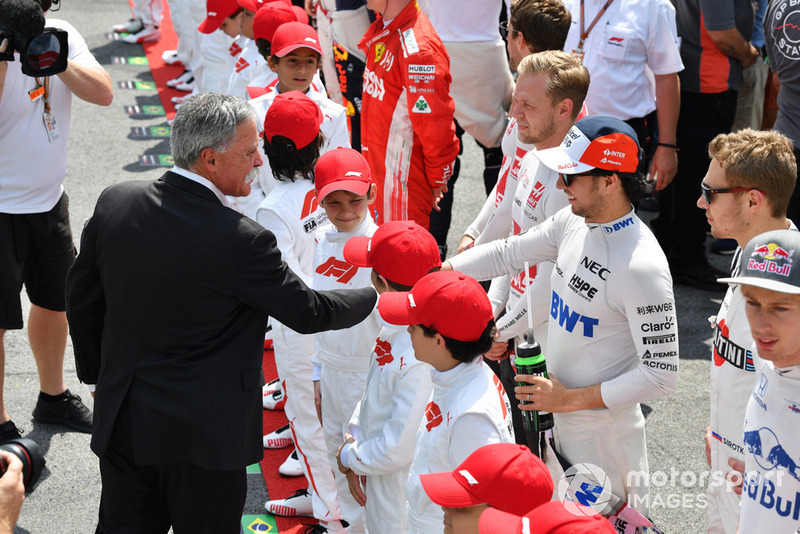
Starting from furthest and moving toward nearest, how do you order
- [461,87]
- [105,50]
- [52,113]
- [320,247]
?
[105,50] → [461,87] → [52,113] → [320,247]

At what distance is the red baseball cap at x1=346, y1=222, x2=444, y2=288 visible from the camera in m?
3.21

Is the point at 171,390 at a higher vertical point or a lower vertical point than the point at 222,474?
higher

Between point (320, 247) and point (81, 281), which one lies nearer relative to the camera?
point (81, 281)

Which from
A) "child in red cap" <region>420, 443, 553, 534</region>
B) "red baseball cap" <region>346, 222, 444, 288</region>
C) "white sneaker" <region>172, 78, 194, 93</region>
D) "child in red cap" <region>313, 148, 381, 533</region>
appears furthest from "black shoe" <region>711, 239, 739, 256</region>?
"white sneaker" <region>172, 78, 194, 93</region>

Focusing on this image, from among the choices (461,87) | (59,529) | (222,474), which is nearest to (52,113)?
(59,529)

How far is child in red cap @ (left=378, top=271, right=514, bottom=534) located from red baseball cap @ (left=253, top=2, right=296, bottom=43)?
10.4 ft

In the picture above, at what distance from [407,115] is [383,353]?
7.48 feet

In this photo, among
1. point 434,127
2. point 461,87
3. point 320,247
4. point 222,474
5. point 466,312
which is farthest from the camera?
point 461,87

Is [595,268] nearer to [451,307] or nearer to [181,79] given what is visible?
[451,307]

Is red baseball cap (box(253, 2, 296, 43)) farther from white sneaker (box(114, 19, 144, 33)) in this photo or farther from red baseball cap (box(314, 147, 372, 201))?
white sneaker (box(114, 19, 144, 33))

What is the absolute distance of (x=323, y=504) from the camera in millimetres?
3938

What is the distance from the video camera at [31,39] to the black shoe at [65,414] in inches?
72.9

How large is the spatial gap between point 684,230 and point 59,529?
4.62 meters

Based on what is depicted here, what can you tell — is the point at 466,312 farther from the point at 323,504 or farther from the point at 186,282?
the point at 323,504
